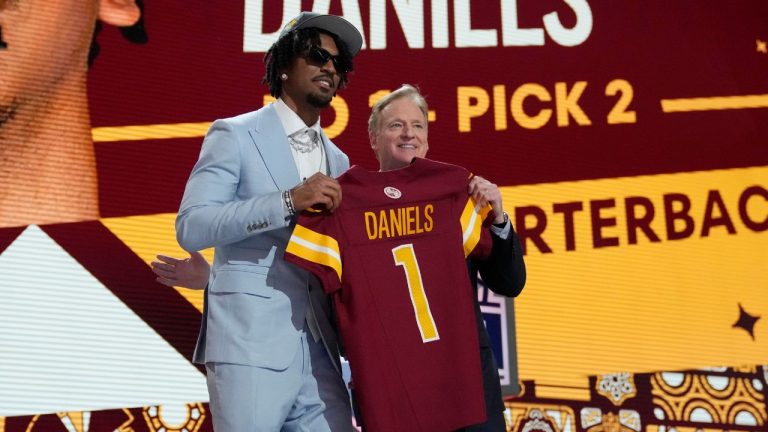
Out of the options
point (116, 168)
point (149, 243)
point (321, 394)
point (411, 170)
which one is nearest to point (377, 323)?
point (321, 394)

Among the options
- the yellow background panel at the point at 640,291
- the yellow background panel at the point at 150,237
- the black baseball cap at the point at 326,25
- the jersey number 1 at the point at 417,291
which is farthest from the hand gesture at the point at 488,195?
the yellow background panel at the point at 150,237

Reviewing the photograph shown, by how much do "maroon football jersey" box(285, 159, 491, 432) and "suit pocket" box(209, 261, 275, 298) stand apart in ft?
0.22

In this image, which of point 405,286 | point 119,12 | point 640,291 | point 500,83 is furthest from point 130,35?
point 640,291

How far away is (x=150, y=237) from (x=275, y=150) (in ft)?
5.41

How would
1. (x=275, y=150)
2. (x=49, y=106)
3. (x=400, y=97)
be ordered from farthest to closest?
(x=49, y=106) → (x=400, y=97) → (x=275, y=150)

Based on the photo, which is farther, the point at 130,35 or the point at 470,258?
the point at 130,35

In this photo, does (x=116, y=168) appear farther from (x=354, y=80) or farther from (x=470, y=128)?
(x=470, y=128)

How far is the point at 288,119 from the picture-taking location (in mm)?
1490

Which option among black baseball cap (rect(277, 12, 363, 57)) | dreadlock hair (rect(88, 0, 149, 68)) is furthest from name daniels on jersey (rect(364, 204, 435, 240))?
dreadlock hair (rect(88, 0, 149, 68))

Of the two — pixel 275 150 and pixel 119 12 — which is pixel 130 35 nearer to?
pixel 119 12

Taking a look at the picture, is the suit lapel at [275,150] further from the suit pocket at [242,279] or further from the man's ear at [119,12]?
the man's ear at [119,12]

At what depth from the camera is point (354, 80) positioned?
3.11m

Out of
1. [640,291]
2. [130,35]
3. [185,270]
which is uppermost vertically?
[130,35]

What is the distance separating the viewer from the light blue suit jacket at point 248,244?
1294 millimetres
